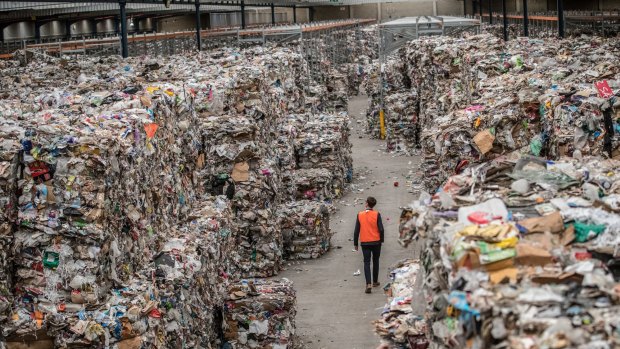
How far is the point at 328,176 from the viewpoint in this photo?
678 inches

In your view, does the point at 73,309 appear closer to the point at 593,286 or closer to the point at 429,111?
the point at 593,286

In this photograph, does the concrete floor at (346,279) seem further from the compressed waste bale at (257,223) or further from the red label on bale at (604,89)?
the red label on bale at (604,89)

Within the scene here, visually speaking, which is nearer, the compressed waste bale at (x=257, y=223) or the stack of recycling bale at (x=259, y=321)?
the stack of recycling bale at (x=259, y=321)

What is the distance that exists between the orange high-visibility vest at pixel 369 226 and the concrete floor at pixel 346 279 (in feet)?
2.66

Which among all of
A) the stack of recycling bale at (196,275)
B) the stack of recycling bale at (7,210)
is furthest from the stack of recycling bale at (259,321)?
the stack of recycling bale at (7,210)

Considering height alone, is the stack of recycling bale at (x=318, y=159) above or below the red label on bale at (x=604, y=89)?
below

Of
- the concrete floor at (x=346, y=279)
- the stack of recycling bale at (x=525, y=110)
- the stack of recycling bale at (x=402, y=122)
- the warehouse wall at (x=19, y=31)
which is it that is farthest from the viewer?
the warehouse wall at (x=19, y=31)

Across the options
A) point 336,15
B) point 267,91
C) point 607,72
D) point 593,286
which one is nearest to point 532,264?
point 593,286

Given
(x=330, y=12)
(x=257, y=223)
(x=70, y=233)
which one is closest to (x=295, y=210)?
(x=257, y=223)

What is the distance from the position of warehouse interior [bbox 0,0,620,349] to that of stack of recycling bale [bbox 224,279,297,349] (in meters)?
0.02

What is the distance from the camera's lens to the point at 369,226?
11695 millimetres

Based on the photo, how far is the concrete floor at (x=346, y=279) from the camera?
1080 centimetres

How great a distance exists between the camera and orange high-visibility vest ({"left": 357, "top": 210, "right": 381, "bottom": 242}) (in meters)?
11.6

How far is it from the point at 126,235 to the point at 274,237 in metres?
5.54
